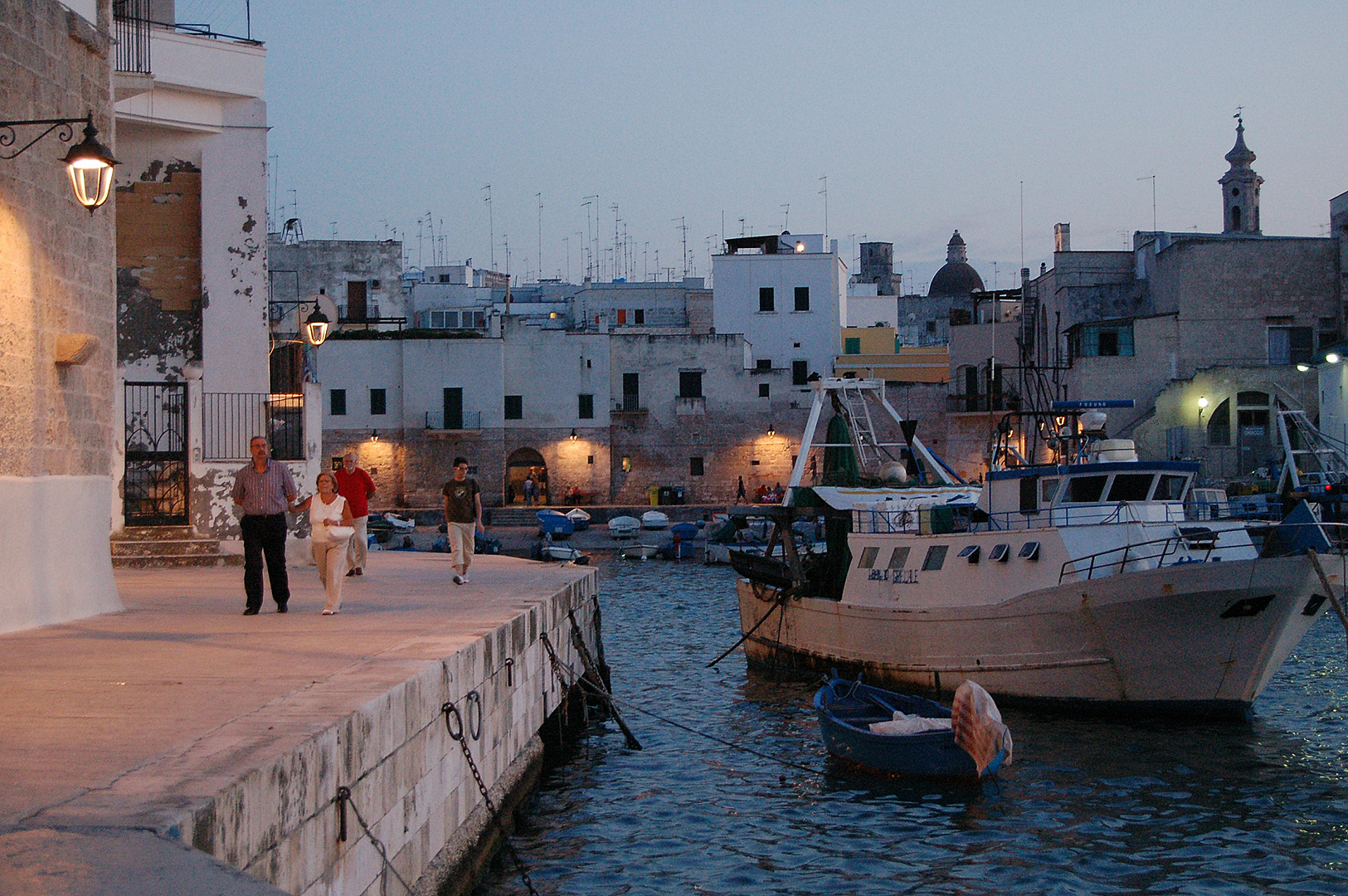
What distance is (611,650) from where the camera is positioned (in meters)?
24.9

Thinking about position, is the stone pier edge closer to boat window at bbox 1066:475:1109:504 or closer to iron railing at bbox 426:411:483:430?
boat window at bbox 1066:475:1109:504

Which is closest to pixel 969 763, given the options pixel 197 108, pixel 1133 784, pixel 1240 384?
pixel 1133 784

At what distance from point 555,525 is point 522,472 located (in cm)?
1009

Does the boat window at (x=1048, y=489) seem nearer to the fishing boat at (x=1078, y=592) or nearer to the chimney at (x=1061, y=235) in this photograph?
the fishing boat at (x=1078, y=592)

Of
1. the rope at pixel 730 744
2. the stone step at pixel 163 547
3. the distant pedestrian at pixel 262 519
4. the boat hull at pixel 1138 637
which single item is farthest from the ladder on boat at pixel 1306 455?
the distant pedestrian at pixel 262 519

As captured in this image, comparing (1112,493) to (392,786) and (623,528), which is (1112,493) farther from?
(623,528)

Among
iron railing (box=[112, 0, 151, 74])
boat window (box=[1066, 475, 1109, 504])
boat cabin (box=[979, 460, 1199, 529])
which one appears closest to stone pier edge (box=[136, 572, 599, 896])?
boat cabin (box=[979, 460, 1199, 529])

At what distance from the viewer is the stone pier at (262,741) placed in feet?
15.5

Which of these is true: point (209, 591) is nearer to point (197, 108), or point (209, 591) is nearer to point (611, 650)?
point (197, 108)

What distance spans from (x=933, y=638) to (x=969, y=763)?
187 inches

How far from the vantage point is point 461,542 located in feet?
51.5

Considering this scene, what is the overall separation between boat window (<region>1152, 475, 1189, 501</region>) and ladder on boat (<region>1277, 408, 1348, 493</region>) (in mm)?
18208

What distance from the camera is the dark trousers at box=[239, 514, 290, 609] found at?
12.2 meters

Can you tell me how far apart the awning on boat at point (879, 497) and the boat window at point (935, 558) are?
4.20 metres
